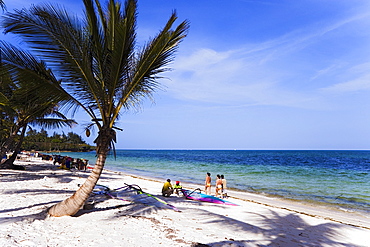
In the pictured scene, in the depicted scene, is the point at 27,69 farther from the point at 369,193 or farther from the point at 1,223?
the point at 369,193

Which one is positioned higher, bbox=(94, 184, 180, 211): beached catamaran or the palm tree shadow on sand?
bbox=(94, 184, 180, 211): beached catamaran

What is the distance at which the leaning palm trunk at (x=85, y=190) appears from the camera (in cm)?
570

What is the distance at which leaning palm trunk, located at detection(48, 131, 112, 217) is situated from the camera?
570 centimetres

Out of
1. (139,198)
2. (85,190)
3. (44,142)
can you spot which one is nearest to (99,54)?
(85,190)

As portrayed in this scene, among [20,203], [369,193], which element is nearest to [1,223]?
→ [20,203]

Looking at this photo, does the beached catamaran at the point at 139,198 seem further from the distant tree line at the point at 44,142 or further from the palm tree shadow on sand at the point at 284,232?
the distant tree line at the point at 44,142

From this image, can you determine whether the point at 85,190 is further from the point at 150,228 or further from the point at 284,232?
the point at 284,232

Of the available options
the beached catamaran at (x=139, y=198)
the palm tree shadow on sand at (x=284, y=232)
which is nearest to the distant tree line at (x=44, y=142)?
the beached catamaran at (x=139, y=198)

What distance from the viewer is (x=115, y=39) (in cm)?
536

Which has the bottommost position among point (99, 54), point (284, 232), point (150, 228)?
point (284, 232)

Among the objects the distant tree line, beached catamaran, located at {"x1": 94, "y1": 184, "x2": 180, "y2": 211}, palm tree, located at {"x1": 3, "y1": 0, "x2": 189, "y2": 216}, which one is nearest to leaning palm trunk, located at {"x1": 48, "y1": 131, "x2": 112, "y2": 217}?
palm tree, located at {"x1": 3, "y1": 0, "x2": 189, "y2": 216}

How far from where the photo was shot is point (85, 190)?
229 inches

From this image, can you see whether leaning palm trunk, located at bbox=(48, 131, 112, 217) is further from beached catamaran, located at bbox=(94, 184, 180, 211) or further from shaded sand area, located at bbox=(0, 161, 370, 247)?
beached catamaran, located at bbox=(94, 184, 180, 211)

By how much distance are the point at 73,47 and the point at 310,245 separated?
21.7ft
